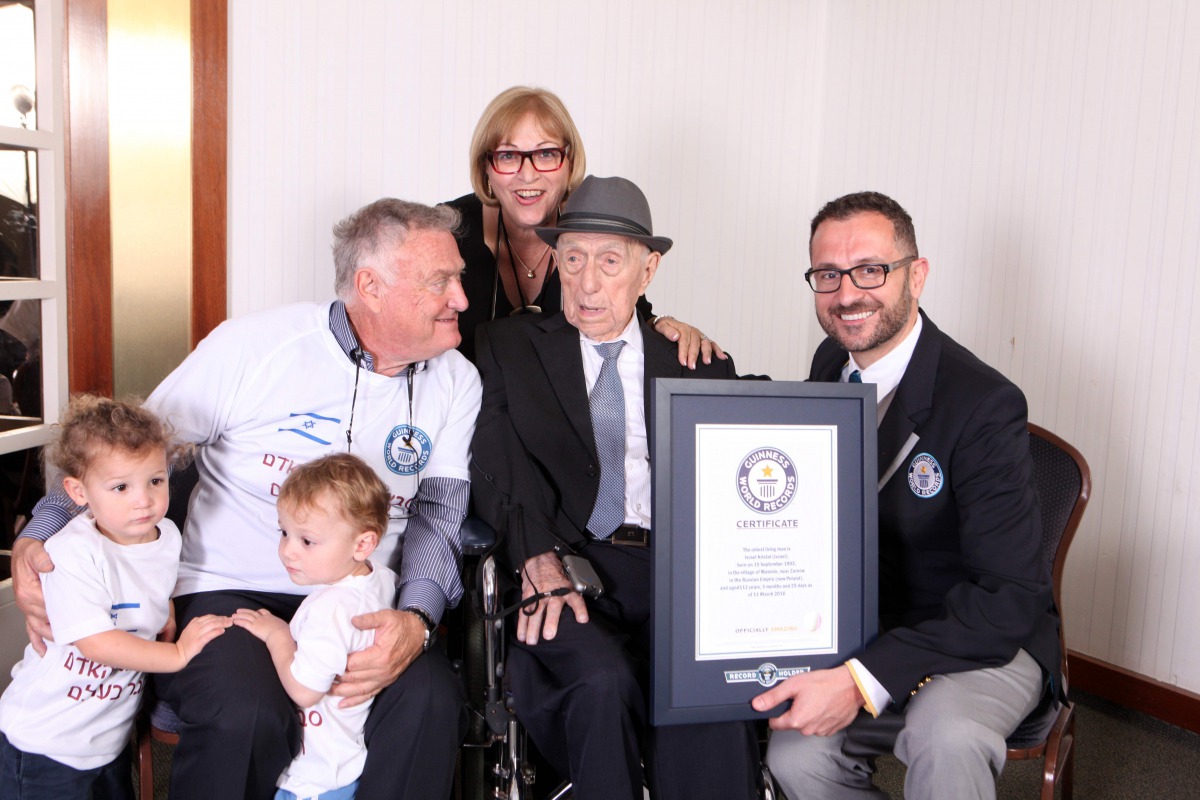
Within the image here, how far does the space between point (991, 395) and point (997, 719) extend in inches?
25.7

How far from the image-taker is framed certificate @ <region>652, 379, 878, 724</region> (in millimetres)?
1957

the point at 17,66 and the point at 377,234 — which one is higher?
the point at 17,66

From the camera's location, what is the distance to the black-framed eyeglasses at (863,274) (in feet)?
7.54

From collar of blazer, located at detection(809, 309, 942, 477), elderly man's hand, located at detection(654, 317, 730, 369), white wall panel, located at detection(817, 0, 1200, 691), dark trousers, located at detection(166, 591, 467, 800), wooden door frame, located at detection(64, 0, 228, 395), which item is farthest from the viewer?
white wall panel, located at detection(817, 0, 1200, 691)

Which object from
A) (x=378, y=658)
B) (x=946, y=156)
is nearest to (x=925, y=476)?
(x=378, y=658)

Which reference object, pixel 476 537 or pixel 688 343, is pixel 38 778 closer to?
pixel 476 537

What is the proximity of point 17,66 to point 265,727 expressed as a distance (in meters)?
1.91

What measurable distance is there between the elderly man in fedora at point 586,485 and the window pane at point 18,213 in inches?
51.0

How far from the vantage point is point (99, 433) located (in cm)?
196

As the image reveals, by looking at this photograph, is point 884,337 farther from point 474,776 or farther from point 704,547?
point 474,776

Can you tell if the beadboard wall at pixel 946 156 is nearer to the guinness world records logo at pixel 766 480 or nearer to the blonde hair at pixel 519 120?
the blonde hair at pixel 519 120

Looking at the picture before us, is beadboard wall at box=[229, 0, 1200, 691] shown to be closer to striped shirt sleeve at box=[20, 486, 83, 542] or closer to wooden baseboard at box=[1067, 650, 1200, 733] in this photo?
wooden baseboard at box=[1067, 650, 1200, 733]

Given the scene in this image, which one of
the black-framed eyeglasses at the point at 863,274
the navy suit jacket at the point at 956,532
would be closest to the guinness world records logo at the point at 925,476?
the navy suit jacket at the point at 956,532

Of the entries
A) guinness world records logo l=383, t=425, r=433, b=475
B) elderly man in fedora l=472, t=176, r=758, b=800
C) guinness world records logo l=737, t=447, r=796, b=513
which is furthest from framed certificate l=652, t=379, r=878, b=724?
guinness world records logo l=383, t=425, r=433, b=475
